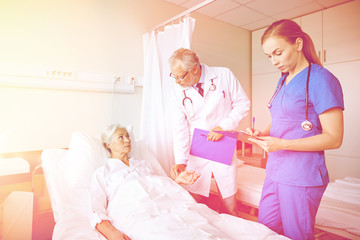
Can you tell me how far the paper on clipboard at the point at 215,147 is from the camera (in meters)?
1.56

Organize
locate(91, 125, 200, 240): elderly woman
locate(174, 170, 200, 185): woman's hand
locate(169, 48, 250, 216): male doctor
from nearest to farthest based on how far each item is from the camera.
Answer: locate(91, 125, 200, 240): elderly woman, locate(174, 170, 200, 185): woman's hand, locate(169, 48, 250, 216): male doctor

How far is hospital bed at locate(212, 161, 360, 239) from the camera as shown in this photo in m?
1.65

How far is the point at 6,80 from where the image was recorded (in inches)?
71.6

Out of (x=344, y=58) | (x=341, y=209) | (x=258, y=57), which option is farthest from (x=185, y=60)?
(x=258, y=57)

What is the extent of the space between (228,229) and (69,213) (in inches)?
38.2

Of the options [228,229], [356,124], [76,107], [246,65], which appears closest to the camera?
[228,229]

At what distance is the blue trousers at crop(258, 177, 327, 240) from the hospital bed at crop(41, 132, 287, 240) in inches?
3.2

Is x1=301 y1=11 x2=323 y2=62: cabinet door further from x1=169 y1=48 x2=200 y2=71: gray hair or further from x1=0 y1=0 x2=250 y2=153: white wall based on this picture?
x1=169 y1=48 x2=200 y2=71: gray hair

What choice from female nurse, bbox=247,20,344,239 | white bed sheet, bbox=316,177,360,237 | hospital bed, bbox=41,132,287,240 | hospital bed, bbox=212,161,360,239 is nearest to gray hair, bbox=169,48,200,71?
female nurse, bbox=247,20,344,239

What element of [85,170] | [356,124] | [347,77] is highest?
[347,77]

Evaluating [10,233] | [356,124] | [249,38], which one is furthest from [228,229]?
[249,38]

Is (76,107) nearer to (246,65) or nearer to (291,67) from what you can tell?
(291,67)

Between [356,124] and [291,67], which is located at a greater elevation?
[291,67]

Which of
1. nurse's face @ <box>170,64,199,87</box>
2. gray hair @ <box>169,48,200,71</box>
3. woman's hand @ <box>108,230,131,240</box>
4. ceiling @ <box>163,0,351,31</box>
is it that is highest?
ceiling @ <box>163,0,351,31</box>
